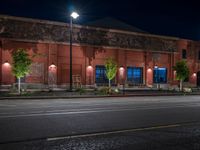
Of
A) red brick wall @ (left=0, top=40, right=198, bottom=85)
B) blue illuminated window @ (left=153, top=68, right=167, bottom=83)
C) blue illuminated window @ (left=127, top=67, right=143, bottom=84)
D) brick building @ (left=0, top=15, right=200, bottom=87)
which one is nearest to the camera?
red brick wall @ (left=0, top=40, right=198, bottom=85)

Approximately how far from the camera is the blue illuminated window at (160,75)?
50000 millimetres

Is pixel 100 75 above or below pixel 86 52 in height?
below

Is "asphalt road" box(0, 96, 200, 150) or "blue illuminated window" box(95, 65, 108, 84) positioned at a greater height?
"blue illuminated window" box(95, 65, 108, 84)

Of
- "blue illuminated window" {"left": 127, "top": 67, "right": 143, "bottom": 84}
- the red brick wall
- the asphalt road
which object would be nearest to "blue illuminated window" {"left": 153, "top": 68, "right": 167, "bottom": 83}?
the red brick wall

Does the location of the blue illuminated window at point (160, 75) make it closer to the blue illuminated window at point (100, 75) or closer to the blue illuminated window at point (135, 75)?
the blue illuminated window at point (135, 75)

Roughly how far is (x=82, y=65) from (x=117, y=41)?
686 centimetres

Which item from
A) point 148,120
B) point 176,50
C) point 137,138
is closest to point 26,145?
point 137,138

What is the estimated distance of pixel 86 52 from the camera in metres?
42.6

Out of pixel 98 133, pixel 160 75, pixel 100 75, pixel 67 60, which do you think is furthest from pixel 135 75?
pixel 98 133

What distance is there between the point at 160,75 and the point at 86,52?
14.8 m

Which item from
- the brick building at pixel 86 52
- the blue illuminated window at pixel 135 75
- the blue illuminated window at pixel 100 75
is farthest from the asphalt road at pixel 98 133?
the blue illuminated window at pixel 135 75

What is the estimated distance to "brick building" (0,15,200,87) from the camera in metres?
37.3

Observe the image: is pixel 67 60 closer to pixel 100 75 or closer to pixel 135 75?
pixel 100 75

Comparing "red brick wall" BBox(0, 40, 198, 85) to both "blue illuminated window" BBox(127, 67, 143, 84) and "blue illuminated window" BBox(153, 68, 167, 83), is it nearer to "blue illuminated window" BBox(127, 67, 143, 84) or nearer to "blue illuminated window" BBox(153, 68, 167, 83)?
"blue illuminated window" BBox(127, 67, 143, 84)
